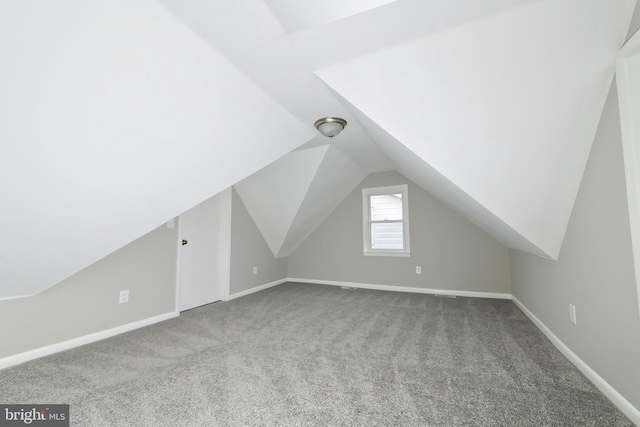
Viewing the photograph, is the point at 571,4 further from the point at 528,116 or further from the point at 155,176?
the point at 155,176

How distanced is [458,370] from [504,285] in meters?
2.69

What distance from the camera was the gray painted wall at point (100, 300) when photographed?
75.2 inches

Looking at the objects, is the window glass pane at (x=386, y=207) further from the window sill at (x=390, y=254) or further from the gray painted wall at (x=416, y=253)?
the window sill at (x=390, y=254)

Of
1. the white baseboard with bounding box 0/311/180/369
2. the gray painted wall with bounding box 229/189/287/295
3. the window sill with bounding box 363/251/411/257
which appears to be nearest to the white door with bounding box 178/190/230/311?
the gray painted wall with bounding box 229/189/287/295

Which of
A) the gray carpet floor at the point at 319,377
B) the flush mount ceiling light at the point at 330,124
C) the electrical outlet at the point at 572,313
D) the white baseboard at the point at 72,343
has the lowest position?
the gray carpet floor at the point at 319,377

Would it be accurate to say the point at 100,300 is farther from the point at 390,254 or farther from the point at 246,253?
the point at 390,254

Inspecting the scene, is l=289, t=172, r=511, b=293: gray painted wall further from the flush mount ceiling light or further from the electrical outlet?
the flush mount ceiling light

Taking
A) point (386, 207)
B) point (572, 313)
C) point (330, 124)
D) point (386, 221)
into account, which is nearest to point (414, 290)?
point (386, 221)

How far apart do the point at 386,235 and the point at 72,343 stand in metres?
4.15

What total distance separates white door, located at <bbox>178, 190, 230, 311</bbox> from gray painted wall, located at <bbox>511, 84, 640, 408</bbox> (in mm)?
3590

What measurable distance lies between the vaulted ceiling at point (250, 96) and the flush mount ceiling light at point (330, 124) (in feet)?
0.72

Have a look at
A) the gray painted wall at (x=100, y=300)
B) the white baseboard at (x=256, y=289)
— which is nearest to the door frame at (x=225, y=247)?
the white baseboard at (x=256, y=289)

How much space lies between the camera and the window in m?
4.50

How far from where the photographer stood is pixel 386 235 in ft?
15.3
